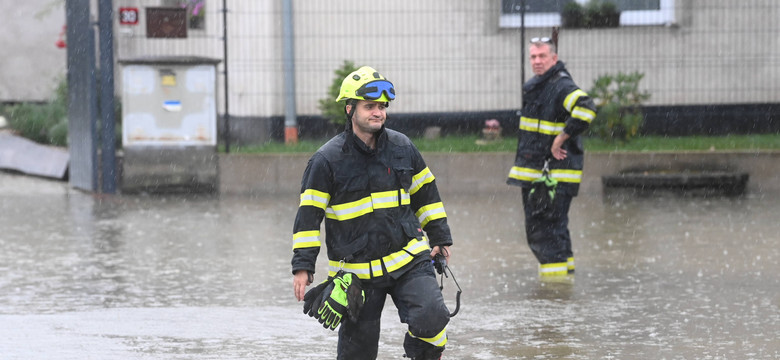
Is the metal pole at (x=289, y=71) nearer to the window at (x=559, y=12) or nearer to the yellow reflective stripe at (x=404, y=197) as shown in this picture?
the window at (x=559, y=12)

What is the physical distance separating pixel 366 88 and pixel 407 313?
0.96 m

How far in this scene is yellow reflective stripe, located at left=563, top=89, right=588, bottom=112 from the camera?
9102 mm

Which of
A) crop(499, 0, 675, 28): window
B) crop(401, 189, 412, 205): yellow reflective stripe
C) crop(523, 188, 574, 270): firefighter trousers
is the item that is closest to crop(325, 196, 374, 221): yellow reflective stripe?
crop(401, 189, 412, 205): yellow reflective stripe

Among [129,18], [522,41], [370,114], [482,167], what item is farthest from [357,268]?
[522,41]

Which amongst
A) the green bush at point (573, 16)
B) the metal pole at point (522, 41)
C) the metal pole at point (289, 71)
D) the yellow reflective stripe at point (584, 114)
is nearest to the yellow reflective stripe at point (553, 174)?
the yellow reflective stripe at point (584, 114)

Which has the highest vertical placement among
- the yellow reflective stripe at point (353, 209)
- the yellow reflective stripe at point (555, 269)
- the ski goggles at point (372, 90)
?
the ski goggles at point (372, 90)

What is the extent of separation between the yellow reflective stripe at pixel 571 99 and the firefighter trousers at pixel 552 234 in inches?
23.1

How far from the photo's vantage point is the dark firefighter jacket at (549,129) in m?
9.21

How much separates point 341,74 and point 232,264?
597 cm

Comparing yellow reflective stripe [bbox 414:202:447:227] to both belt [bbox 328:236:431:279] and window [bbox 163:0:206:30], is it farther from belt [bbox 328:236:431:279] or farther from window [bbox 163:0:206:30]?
window [bbox 163:0:206:30]

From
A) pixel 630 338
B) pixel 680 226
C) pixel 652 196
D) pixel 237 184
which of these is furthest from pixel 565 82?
pixel 237 184

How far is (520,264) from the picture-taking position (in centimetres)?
1003

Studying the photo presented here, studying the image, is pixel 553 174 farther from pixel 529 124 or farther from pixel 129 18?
pixel 129 18

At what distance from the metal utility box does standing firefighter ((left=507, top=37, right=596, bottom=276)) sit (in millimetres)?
6270
